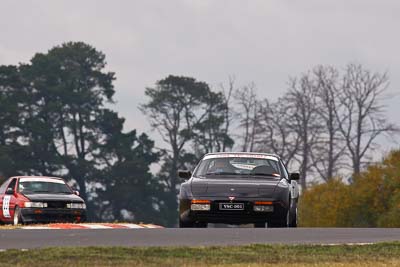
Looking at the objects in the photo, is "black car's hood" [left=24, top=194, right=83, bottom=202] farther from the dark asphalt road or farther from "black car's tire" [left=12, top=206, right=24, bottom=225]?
the dark asphalt road

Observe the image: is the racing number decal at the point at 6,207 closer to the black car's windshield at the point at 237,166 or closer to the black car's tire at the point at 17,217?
the black car's tire at the point at 17,217

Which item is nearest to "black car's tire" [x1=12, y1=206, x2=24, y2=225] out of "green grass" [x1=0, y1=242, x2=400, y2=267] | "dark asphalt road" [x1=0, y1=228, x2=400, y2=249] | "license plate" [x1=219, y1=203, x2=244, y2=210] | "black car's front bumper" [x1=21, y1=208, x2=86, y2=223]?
"black car's front bumper" [x1=21, y1=208, x2=86, y2=223]

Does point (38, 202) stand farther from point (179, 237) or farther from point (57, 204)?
point (179, 237)

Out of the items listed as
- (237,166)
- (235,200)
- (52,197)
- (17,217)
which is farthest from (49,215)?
(235,200)

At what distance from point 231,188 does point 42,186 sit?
372 inches

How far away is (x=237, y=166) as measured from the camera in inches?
1067

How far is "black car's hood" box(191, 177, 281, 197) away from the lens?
25.6 m

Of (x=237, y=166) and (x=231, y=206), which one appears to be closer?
(x=231, y=206)

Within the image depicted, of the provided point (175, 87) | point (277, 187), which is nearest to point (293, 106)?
point (175, 87)

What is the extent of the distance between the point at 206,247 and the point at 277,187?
7144 mm

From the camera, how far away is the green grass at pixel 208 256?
17.0 m

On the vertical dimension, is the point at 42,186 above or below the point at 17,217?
above

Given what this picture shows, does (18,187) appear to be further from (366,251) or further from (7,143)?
(7,143)

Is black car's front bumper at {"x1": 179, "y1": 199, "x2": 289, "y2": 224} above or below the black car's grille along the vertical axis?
below
